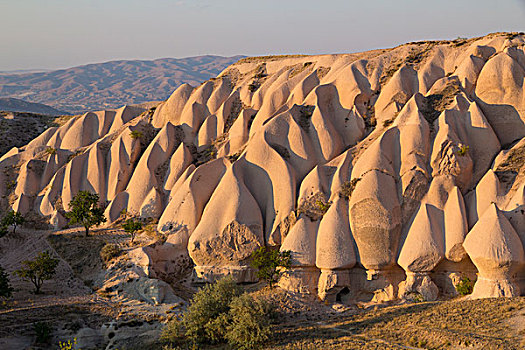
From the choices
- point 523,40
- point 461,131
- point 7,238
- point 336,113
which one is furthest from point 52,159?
point 523,40

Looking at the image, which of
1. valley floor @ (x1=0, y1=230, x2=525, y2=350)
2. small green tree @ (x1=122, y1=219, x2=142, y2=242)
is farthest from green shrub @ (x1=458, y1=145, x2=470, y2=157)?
small green tree @ (x1=122, y1=219, x2=142, y2=242)

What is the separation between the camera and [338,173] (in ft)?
134

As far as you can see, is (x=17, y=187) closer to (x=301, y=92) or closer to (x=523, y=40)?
(x=301, y=92)

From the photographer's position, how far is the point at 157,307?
3591 centimetres

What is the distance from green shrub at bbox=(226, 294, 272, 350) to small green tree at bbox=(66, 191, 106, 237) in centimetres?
2001

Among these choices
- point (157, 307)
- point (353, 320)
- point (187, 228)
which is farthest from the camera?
point (187, 228)

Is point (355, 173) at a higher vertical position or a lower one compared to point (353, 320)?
higher

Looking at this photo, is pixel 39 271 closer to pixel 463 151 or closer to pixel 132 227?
pixel 132 227

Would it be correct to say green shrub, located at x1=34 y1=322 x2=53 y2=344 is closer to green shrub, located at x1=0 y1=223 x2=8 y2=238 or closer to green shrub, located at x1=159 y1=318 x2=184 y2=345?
green shrub, located at x1=159 y1=318 x2=184 y2=345

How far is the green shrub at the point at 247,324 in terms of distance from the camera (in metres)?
29.2

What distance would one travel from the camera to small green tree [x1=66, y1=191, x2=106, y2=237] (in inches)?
1788

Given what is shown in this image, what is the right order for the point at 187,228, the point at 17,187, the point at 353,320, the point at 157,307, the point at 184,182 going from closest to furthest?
the point at 353,320
the point at 157,307
the point at 187,228
the point at 184,182
the point at 17,187

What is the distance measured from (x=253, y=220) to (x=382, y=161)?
11.4 m

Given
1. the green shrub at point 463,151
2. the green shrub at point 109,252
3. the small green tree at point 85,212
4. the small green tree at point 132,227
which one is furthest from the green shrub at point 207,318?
the green shrub at point 463,151
